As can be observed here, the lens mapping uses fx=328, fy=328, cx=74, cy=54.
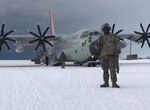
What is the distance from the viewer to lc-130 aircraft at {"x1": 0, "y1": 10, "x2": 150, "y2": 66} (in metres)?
28.8

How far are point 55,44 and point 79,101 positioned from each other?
97.1 feet

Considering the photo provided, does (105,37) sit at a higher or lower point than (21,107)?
higher

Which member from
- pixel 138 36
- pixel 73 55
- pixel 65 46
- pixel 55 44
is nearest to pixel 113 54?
pixel 73 55

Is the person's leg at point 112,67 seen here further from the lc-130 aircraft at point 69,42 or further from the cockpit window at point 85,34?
the cockpit window at point 85,34

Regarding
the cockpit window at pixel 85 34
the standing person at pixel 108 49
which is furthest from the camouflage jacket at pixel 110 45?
the cockpit window at pixel 85 34

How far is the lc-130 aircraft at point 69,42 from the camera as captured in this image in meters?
28.8

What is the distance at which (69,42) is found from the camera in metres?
32.4

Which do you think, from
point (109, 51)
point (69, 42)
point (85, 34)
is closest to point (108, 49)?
point (109, 51)

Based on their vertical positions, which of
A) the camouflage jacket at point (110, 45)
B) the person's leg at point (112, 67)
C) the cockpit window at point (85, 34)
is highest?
the cockpit window at point (85, 34)

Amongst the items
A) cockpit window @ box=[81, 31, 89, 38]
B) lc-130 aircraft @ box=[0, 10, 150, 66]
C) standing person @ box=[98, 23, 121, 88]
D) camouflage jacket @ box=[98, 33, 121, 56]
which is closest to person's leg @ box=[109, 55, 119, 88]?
standing person @ box=[98, 23, 121, 88]

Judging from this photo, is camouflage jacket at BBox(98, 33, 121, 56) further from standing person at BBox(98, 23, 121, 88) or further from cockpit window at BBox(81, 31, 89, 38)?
cockpit window at BBox(81, 31, 89, 38)

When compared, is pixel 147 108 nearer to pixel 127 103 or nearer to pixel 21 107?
pixel 127 103

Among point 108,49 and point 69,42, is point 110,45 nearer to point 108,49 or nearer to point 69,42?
point 108,49

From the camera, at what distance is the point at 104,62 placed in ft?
33.3
